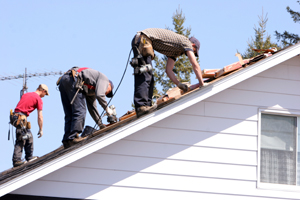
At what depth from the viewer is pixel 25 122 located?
31.2 ft

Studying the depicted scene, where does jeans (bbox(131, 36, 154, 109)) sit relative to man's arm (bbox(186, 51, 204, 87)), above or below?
below

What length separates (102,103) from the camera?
739cm

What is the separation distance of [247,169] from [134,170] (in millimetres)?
1824

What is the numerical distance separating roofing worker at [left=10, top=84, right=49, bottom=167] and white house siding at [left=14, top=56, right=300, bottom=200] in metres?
2.90

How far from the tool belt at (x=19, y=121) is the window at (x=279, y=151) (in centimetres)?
481

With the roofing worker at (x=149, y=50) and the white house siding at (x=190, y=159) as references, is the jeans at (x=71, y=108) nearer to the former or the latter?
the white house siding at (x=190, y=159)

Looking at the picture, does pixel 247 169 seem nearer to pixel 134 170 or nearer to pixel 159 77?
pixel 134 170

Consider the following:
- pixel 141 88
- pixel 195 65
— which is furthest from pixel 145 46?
pixel 195 65

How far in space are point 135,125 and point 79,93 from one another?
1.35m

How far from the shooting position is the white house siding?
271 inches

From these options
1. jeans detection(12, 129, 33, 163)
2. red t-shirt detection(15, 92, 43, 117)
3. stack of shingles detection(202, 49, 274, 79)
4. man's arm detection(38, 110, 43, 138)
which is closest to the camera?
stack of shingles detection(202, 49, 274, 79)

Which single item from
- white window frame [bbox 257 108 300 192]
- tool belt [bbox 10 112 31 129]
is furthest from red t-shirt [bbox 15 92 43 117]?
white window frame [bbox 257 108 300 192]

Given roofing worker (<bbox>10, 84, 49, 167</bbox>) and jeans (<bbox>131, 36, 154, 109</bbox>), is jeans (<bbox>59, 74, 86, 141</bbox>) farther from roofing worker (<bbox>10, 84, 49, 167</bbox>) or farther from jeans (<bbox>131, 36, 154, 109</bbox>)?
roofing worker (<bbox>10, 84, 49, 167</bbox>)

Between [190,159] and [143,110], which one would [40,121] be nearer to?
[143,110]
